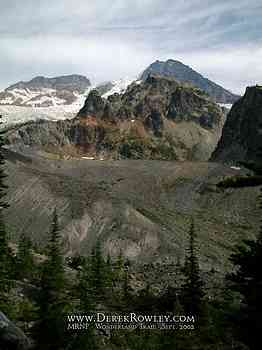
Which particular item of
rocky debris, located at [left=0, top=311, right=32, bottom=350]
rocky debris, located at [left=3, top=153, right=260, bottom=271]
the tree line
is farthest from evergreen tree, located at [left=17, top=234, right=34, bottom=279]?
rocky debris, located at [left=3, top=153, right=260, bottom=271]

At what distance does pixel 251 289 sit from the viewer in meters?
15.7

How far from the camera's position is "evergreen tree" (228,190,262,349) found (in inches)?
607

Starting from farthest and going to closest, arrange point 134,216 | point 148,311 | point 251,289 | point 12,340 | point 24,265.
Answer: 1. point 134,216
2. point 24,265
3. point 148,311
4. point 12,340
5. point 251,289

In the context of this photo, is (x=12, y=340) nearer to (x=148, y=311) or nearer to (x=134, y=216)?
(x=148, y=311)

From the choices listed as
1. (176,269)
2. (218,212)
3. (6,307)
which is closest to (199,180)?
(218,212)

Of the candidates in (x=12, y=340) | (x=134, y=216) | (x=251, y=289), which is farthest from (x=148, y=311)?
(x=134, y=216)

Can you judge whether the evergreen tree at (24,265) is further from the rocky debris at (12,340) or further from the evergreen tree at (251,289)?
the evergreen tree at (251,289)

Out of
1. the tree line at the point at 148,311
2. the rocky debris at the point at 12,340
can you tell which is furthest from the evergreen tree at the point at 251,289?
the rocky debris at the point at 12,340

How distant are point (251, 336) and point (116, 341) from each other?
1184 cm


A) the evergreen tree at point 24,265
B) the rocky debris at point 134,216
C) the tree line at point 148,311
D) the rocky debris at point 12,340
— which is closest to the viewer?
the tree line at point 148,311

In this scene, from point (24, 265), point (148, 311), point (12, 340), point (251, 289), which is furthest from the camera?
point (24, 265)

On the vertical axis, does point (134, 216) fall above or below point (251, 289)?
below

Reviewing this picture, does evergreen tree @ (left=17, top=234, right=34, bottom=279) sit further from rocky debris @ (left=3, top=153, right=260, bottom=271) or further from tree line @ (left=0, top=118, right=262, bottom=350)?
rocky debris @ (left=3, top=153, right=260, bottom=271)

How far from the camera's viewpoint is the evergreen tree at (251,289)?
50.6 ft
